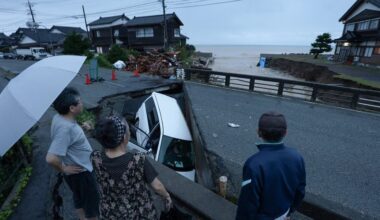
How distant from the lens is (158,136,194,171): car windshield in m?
5.32

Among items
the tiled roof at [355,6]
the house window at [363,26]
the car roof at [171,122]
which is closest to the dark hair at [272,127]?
the car roof at [171,122]

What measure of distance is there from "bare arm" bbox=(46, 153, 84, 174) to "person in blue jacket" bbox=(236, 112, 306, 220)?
1822mm

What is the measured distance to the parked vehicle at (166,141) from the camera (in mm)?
5352

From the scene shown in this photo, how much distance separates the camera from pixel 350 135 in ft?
22.3

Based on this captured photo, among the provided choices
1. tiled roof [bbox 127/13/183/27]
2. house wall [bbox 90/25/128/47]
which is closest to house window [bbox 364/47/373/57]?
tiled roof [bbox 127/13/183/27]

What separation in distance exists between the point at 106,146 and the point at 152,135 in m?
4.20

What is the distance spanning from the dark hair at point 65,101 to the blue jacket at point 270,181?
1.90 m

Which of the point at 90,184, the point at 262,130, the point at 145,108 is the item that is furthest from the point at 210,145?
the point at 262,130

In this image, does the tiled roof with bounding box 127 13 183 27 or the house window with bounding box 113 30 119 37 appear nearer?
the tiled roof with bounding box 127 13 183 27

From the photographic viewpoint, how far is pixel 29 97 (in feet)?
7.24

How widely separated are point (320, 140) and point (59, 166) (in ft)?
22.6

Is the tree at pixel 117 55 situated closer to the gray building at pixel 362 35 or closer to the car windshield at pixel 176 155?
the car windshield at pixel 176 155

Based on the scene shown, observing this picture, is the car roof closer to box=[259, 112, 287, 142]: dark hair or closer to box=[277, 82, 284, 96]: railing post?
box=[259, 112, 287, 142]: dark hair

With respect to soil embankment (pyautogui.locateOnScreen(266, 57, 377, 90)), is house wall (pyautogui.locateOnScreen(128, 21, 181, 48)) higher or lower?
higher
